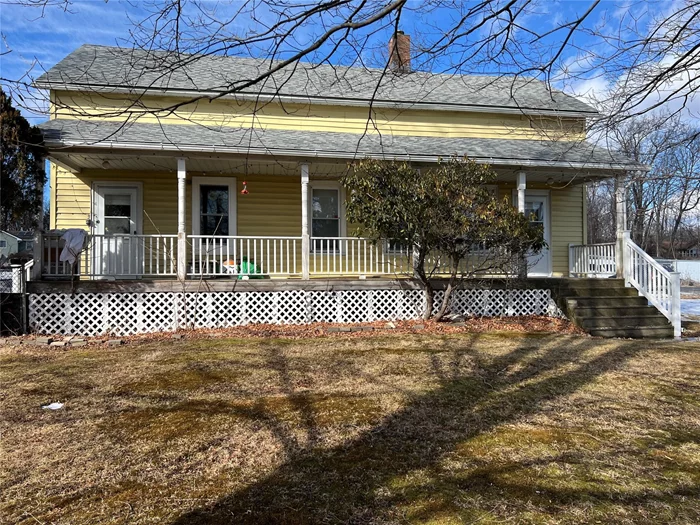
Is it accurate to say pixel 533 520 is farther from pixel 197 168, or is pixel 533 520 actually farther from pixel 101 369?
pixel 197 168

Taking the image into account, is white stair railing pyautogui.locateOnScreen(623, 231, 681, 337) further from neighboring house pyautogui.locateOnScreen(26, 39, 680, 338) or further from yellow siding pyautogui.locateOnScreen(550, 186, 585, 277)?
yellow siding pyautogui.locateOnScreen(550, 186, 585, 277)

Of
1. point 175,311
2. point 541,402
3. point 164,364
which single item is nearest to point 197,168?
point 175,311

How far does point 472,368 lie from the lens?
6285 millimetres

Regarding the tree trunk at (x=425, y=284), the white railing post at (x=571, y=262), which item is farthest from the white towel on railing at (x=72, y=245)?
the white railing post at (x=571, y=262)

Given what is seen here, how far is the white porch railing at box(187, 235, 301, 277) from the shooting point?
30.5 feet

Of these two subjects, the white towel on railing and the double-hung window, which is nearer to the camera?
the white towel on railing

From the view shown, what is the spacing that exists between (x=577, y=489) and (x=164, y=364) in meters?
5.37

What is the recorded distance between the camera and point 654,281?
9875 millimetres

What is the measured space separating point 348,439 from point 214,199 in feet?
30.3

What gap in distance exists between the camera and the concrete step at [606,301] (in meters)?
9.92

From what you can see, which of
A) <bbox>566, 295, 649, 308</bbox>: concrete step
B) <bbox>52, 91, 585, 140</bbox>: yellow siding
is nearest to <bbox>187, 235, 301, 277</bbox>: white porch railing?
<bbox>52, 91, 585, 140</bbox>: yellow siding

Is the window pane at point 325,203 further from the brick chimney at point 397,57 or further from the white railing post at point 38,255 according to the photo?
the brick chimney at point 397,57

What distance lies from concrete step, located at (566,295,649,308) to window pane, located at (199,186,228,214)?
859 centimetres

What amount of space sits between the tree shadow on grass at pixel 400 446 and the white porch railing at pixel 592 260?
544cm
